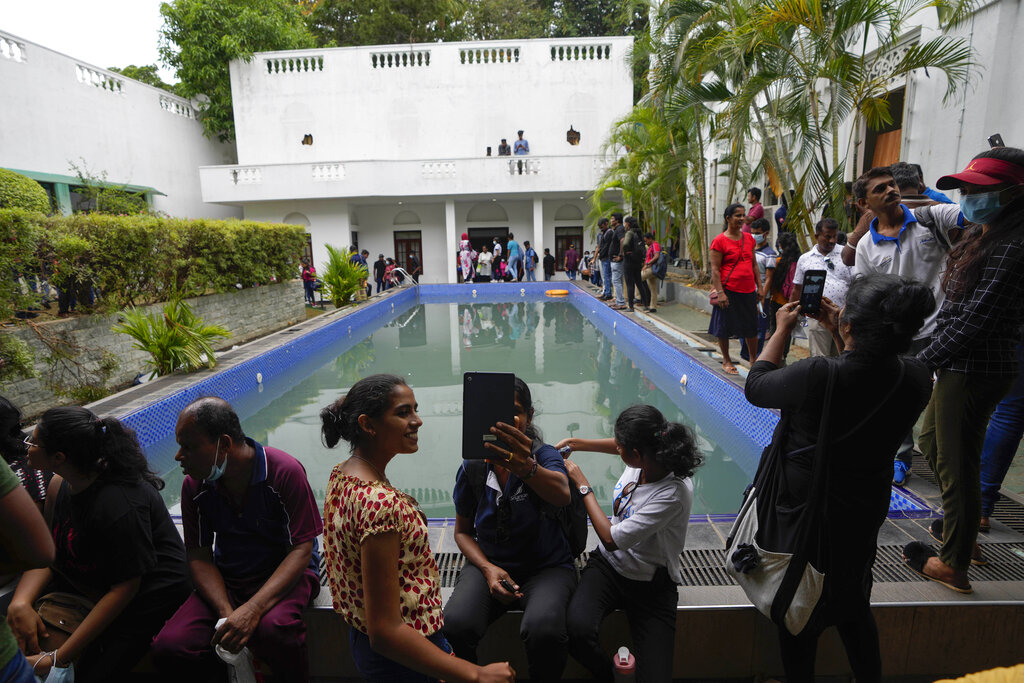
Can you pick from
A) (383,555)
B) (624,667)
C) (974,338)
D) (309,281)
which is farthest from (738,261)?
(309,281)

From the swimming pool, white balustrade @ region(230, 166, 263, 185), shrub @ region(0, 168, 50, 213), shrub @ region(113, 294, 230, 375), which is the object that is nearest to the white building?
white balustrade @ region(230, 166, 263, 185)

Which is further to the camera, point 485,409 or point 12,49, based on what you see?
point 12,49

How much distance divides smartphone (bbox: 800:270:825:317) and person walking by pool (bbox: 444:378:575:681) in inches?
34.3

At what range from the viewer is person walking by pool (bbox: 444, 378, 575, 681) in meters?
1.79

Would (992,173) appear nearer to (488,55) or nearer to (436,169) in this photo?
(436,169)

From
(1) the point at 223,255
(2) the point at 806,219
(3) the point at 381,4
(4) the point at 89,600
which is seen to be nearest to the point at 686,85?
(2) the point at 806,219

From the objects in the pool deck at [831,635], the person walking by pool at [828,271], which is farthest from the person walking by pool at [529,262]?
the pool deck at [831,635]

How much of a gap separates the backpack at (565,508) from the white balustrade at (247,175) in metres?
18.8

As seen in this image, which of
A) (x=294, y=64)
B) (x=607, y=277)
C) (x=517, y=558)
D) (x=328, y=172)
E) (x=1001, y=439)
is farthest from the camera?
(x=294, y=64)

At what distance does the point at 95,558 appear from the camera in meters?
1.79

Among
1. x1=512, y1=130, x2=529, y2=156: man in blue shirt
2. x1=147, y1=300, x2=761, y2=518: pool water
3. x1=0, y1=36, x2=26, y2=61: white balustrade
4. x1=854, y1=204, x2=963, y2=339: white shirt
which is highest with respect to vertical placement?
x1=0, y1=36, x2=26, y2=61: white balustrade

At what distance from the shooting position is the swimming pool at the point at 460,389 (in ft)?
14.0

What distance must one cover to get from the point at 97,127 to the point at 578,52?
46.7ft

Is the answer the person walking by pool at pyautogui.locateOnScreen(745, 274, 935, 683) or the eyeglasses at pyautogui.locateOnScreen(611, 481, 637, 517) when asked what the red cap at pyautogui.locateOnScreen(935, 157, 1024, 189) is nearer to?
the person walking by pool at pyautogui.locateOnScreen(745, 274, 935, 683)
